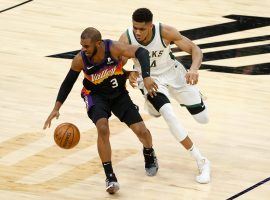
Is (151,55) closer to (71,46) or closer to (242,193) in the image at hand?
(242,193)

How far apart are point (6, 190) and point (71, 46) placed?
18.7 ft

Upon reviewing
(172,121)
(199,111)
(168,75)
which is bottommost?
(199,111)

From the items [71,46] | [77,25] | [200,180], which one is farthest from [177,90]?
[77,25]

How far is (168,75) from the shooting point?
32.0ft

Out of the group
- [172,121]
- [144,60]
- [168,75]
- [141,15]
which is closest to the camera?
[144,60]

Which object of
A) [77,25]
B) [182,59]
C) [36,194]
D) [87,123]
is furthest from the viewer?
[77,25]

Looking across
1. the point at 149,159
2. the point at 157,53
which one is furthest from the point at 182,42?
the point at 149,159

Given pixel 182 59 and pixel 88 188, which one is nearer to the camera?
pixel 88 188

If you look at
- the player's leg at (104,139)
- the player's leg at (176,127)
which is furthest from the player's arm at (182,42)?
the player's leg at (104,139)

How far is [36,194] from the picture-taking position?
8.90 metres

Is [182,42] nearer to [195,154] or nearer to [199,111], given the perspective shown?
[199,111]

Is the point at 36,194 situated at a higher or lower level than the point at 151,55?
lower

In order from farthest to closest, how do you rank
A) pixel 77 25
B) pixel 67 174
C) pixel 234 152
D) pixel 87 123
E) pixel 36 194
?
pixel 77 25 → pixel 87 123 → pixel 234 152 → pixel 67 174 → pixel 36 194

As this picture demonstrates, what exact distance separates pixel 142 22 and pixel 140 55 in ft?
1.57
